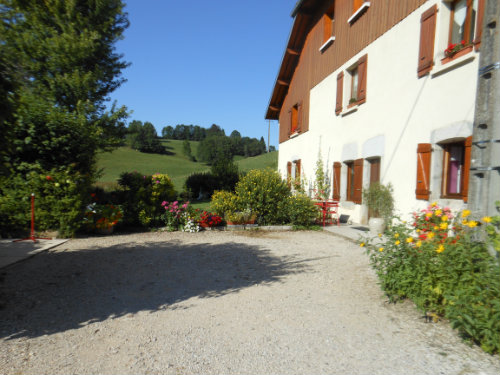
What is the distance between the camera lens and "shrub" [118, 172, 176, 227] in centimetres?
855

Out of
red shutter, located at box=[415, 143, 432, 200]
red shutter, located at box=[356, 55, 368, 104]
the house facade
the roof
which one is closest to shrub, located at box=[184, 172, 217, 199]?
the roof

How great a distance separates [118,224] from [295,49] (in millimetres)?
10793

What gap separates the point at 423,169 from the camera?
260 inches

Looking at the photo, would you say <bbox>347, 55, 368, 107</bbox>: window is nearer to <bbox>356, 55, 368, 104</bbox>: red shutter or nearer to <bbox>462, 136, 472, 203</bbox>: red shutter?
<bbox>356, 55, 368, 104</bbox>: red shutter

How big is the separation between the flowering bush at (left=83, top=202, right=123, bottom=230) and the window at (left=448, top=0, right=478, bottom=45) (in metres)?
8.20

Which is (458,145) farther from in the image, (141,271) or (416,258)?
(141,271)

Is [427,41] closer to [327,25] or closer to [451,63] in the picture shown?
[451,63]

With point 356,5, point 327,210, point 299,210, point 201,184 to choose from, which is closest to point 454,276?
point 299,210

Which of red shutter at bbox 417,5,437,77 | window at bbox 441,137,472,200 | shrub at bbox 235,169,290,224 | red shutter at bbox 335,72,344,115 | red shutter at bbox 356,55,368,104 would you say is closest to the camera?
window at bbox 441,137,472,200

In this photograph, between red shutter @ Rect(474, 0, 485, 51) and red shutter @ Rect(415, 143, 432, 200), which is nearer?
red shutter @ Rect(474, 0, 485, 51)

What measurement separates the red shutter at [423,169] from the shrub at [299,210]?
313 cm

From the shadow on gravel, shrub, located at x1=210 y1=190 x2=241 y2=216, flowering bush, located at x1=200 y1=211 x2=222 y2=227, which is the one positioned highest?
shrub, located at x1=210 y1=190 x2=241 y2=216

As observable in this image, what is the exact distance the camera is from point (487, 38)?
299cm

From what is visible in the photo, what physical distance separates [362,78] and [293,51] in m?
6.18
